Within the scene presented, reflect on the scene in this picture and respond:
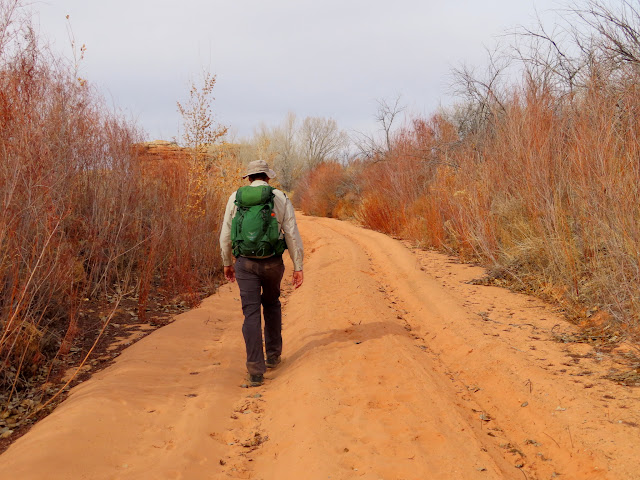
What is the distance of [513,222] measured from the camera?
8.55m

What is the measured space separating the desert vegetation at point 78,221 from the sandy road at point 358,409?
80cm

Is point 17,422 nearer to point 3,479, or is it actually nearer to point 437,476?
point 3,479

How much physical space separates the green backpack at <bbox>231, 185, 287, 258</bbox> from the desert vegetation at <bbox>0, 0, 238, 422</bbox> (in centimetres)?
149

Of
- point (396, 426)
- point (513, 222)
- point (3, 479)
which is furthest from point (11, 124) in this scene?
point (513, 222)

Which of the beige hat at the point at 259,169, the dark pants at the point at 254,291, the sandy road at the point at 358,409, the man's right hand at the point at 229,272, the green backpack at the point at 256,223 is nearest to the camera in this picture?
the sandy road at the point at 358,409

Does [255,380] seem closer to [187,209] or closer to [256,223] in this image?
[256,223]

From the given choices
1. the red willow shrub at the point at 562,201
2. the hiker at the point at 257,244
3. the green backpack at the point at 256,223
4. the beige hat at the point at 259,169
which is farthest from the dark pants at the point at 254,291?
the red willow shrub at the point at 562,201

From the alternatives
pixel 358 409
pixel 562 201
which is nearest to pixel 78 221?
pixel 358 409

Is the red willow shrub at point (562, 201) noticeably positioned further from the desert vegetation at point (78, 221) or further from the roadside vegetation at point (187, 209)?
the desert vegetation at point (78, 221)

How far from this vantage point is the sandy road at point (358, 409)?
3271 mm

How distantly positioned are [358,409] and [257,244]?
1750 mm

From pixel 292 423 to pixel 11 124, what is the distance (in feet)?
12.7

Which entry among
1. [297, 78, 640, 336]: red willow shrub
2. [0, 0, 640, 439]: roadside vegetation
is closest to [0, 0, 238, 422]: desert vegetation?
[0, 0, 640, 439]: roadside vegetation

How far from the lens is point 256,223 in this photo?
4.72m
